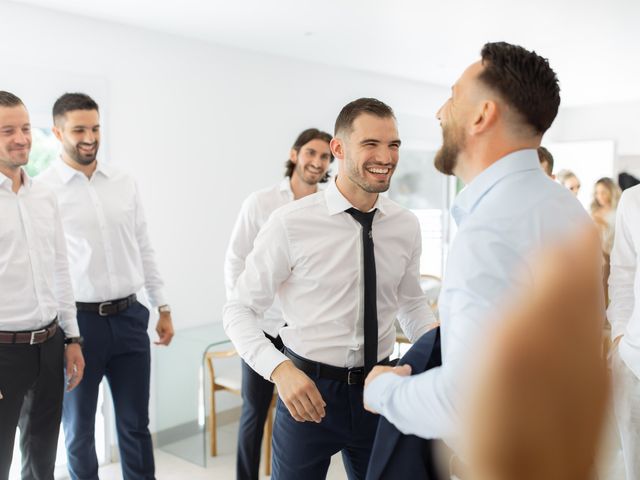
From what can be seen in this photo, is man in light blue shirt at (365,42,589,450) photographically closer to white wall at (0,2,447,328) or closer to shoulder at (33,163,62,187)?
shoulder at (33,163,62,187)

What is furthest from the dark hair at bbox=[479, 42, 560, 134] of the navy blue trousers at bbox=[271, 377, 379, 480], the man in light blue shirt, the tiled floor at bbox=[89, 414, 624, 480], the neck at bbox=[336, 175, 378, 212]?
the tiled floor at bbox=[89, 414, 624, 480]

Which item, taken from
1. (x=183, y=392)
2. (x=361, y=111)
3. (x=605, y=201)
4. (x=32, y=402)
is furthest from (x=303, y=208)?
(x=605, y=201)

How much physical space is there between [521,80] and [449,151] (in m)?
0.19

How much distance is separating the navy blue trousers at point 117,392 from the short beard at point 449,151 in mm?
2120

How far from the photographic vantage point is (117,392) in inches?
119

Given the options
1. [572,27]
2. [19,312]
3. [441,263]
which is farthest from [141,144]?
[441,263]

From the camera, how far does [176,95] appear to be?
4246mm

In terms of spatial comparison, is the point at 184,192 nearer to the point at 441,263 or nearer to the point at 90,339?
the point at 90,339

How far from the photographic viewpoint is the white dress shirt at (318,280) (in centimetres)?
191

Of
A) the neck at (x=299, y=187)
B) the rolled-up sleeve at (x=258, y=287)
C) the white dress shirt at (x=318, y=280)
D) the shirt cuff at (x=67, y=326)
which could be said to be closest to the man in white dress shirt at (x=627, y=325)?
the white dress shirt at (x=318, y=280)

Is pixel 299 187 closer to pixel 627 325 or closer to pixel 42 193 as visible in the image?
pixel 42 193

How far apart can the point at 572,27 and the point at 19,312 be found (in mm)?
3817

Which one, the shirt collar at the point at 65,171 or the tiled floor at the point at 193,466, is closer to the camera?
the shirt collar at the point at 65,171

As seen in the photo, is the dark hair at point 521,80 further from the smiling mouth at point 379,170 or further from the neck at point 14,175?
the neck at point 14,175
